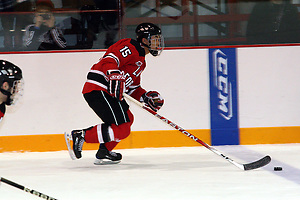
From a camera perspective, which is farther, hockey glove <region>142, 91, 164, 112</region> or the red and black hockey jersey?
hockey glove <region>142, 91, 164, 112</region>

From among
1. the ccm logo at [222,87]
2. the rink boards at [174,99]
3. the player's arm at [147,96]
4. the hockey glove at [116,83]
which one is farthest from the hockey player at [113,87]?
the ccm logo at [222,87]

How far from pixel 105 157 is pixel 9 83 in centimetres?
148

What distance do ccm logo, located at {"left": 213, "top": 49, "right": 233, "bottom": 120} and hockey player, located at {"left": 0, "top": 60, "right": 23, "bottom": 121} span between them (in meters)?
2.29

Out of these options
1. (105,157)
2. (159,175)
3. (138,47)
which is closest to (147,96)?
(138,47)

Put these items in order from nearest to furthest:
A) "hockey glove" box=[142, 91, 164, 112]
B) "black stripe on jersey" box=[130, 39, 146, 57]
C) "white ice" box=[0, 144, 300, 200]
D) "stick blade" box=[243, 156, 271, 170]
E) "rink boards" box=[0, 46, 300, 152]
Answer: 1. "white ice" box=[0, 144, 300, 200]
2. "stick blade" box=[243, 156, 271, 170]
3. "black stripe on jersey" box=[130, 39, 146, 57]
4. "hockey glove" box=[142, 91, 164, 112]
5. "rink boards" box=[0, 46, 300, 152]

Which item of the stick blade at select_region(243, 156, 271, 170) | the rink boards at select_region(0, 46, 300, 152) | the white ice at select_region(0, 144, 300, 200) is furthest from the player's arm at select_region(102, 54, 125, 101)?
the rink boards at select_region(0, 46, 300, 152)

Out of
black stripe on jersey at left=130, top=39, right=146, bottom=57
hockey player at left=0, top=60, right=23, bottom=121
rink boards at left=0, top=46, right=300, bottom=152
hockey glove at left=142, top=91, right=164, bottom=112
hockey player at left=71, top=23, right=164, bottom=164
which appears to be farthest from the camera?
rink boards at left=0, top=46, right=300, bottom=152

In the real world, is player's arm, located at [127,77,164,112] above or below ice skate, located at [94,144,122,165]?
above

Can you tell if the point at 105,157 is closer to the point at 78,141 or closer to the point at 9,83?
the point at 78,141

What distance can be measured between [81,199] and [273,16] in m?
2.46

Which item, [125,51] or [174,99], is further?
[174,99]

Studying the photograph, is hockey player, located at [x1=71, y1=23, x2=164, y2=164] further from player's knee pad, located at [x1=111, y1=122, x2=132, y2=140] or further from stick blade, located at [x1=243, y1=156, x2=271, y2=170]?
stick blade, located at [x1=243, y1=156, x2=271, y2=170]

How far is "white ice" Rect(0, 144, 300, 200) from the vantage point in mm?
2537

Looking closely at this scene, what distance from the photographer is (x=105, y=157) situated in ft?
11.3
